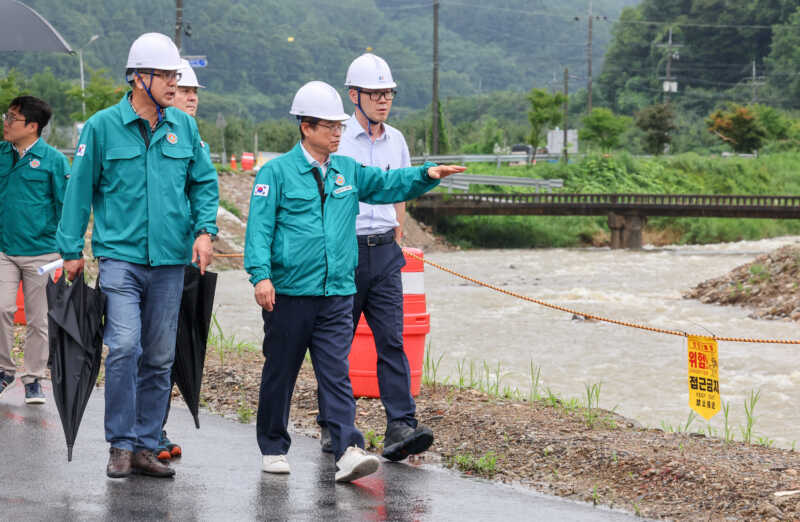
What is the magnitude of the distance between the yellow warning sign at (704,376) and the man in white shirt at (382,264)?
6.10 ft

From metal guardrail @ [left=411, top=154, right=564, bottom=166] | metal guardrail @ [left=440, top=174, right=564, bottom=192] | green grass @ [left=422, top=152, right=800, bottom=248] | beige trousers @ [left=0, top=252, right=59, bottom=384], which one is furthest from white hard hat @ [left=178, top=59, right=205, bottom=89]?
metal guardrail @ [left=411, top=154, right=564, bottom=166]

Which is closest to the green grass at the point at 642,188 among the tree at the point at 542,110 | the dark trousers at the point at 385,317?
the tree at the point at 542,110

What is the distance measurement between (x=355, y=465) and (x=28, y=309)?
334cm

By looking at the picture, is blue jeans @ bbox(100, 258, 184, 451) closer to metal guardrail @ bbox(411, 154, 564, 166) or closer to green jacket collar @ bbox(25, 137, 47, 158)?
green jacket collar @ bbox(25, 137, 47, 158)

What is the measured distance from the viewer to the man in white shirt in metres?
6.14

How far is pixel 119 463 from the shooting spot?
5504mm

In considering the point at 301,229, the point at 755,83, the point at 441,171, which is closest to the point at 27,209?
the point at 301,229

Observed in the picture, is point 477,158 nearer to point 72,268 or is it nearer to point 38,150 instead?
point 38,150

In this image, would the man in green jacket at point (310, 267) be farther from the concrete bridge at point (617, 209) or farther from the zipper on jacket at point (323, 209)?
the concrete bridge at point (617, 209)

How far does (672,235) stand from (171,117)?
128 ft

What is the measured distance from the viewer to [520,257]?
35938 mm

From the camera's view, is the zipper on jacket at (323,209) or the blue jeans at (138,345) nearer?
the blue jeans at (138,345)

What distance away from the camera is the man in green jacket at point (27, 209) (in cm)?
750

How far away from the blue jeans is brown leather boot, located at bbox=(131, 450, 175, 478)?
0.04 m
